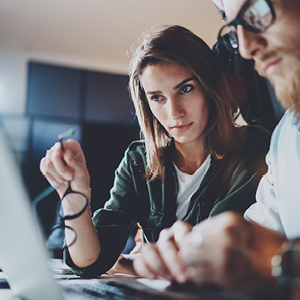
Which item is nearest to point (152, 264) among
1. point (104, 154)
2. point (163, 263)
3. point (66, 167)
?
point (163, 263)

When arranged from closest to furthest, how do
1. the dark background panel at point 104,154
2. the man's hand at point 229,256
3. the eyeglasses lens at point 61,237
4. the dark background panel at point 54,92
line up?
the man's hand at point 229,256 → the eyeglasses lens at point 61,237 → the dark background panel at point 104,154 → the dark background panel at point 54,92

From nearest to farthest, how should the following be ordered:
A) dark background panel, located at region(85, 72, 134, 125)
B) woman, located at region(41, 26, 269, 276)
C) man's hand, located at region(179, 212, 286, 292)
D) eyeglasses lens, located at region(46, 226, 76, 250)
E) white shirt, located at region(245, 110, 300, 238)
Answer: man's hand, located at region(179, 212, 286, 292) < white shirt, located at region(245, 110, 300, 238) < eyeglasses lens, located at region(46, 226, 76, 250) < woman, located at region(41, 26, 269, 276) < dark background panel, located at region(85, 72, 134, 125)

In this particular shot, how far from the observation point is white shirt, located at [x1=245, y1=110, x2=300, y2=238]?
0.61 m

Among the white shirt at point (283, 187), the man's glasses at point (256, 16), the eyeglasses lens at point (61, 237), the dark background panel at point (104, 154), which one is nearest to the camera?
the man's glasses at point (256, 16)

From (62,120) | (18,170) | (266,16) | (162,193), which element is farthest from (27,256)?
(62,120)

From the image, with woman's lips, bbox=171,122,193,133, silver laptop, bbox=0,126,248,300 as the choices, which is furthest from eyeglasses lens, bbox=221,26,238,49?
silver laptop, bbox=0,126,248,300

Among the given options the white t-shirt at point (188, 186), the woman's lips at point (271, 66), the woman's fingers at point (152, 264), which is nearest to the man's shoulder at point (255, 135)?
the white t-shirt at point (188, 186)

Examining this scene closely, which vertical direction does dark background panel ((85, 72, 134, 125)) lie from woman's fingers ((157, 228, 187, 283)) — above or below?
above

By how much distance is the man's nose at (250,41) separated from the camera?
504 mm

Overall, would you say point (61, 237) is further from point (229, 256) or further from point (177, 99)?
point (229, 256)

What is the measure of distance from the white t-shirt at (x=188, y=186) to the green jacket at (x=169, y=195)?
0.05ft

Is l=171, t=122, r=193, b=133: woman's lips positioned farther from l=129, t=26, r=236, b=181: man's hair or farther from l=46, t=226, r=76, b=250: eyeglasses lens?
l=46, t=226, r=76, b=250: eyeglasses lens

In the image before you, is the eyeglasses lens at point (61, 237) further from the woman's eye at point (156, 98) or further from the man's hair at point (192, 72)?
the woman's eye at point (156, 98)

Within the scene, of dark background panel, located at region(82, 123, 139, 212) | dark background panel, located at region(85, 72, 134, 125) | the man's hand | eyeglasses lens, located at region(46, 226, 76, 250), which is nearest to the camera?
the man's hand
